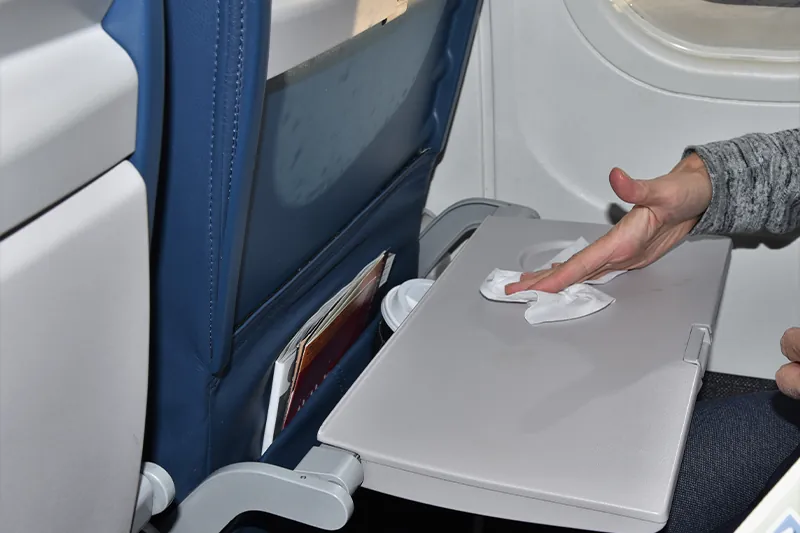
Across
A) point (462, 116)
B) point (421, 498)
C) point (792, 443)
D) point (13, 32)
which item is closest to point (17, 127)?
point (13, 32)

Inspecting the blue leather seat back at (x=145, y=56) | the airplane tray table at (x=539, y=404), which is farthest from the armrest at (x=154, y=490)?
the blue leather seat back at (x=145, y=56)

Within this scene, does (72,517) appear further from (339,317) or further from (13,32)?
(339,317)

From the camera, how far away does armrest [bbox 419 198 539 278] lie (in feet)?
5.14

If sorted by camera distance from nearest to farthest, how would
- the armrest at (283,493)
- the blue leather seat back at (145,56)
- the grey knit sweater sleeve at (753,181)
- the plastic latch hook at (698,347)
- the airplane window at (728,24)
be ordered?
the blue leather seat back at (145,56) → the armrest at (283,493) → the plastic latch hook at (698,347) → the grey knit sweater sleeve at (753,181) → the airplane window at (728,24)

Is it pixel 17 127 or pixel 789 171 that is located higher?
pixel 17 127

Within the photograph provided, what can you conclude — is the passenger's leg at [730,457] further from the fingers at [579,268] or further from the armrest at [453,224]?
the armrest at [453,224]

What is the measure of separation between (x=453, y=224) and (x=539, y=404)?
0.78 meters

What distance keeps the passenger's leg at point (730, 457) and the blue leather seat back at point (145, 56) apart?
0.83 m

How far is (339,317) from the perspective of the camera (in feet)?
3.86

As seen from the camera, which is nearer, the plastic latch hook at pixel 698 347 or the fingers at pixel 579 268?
the plastic latch hook at pixel 698 347

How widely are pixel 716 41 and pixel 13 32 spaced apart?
130cm

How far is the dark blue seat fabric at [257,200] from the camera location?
69 cm

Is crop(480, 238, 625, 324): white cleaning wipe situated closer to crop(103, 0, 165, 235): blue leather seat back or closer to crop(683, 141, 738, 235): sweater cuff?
crop(683, 141, 738, 235): sweater cuff

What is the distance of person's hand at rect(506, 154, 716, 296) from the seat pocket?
296 millimetres
